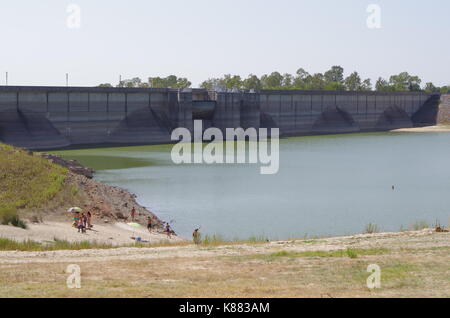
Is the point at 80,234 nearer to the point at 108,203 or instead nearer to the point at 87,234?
the point at 87,234

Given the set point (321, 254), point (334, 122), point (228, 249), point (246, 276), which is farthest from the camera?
point (334, 122)

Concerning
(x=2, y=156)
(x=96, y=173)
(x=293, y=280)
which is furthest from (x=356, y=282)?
(x=96, y=173)

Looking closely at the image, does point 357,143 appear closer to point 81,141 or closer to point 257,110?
point 257,110

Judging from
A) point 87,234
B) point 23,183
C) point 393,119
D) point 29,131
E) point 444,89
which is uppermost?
point 444,89

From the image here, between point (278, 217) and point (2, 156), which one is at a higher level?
point (2, 156)

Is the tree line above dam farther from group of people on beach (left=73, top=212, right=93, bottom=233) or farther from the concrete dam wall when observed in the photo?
group of people on beach (left=73, top=212, right=93, bottom=233)

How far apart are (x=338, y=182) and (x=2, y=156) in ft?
66.4

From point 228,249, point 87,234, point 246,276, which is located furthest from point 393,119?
point 246,276

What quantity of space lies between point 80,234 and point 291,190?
1852 cm

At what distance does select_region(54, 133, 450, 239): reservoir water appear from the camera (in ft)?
103

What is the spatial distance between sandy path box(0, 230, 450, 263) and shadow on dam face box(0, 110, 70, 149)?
48.5 metres

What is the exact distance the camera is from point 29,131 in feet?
223

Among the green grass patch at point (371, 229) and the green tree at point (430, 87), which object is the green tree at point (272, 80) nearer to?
the green tree at point (430, 87)
